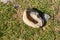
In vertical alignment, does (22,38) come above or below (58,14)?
below

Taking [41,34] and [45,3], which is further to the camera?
[45,3]

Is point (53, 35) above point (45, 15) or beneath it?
beneath

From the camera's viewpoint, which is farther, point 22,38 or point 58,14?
point 58,14

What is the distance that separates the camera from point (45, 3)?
7.02 metres

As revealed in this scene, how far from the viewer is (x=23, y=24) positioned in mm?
6652

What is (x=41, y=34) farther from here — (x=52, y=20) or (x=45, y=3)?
(x=45, y=3)

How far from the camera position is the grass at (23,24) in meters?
6.50

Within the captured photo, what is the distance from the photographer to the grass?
650 centimetres

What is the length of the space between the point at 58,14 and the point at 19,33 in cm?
131

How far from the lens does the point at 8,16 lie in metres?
6.77

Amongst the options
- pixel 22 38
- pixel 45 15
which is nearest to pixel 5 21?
pixel 22 38

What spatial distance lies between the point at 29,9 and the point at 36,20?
0.44 metres

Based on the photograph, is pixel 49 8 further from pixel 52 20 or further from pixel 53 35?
pixel 53 35

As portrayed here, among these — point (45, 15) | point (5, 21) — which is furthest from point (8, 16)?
point (45, 15)
